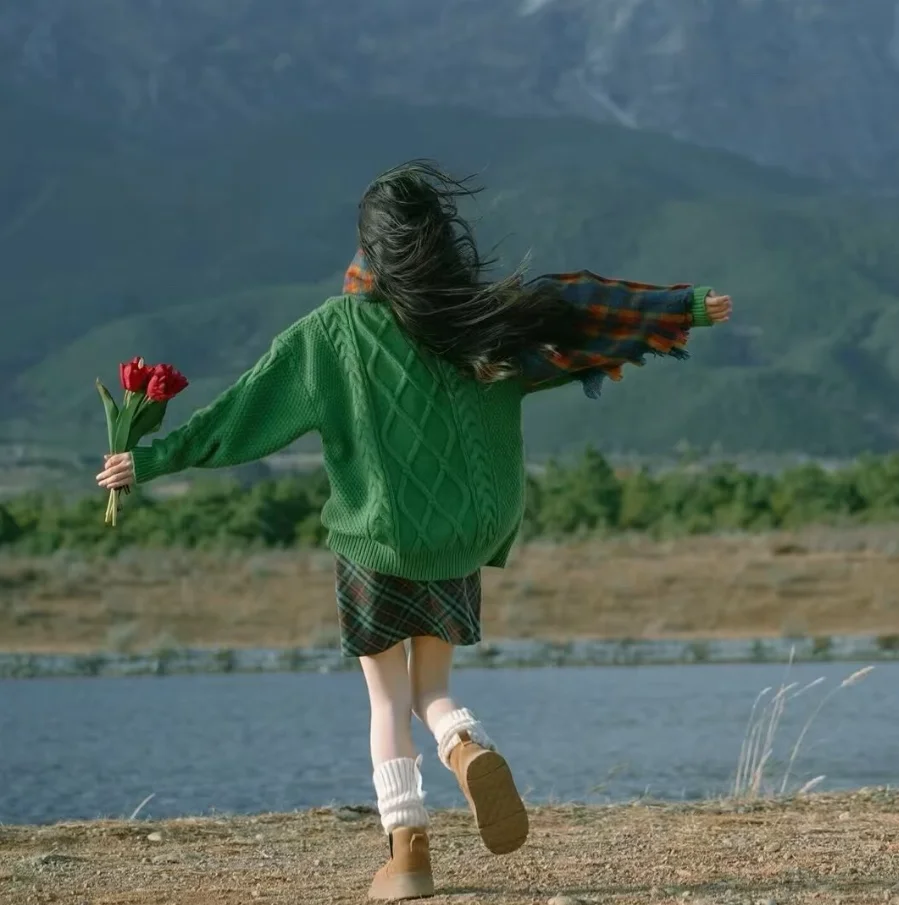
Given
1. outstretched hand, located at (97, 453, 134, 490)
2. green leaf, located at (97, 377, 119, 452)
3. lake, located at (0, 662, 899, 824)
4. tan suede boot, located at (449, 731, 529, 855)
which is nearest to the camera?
tan suede boot, located at (449, 731, 529, 855)

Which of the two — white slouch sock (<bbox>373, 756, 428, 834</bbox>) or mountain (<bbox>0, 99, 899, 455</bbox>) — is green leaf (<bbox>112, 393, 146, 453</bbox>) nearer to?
white slouch sock (<bbox>373, 756, 428, 834</bbox>)

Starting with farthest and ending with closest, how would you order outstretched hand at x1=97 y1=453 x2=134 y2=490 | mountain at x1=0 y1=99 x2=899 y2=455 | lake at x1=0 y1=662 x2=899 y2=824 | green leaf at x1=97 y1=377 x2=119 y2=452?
mountain at x1=0 y1=99 x2=899 y2=455 < lake at x1=0 y1=662 x2=899 y2=824 < green leaf at x1=97 y1=377 x2=119 y2=452 < outstretched hand at x1=97 y1=453 x2=134 y2=490

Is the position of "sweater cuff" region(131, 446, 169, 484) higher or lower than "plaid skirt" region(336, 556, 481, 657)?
higher

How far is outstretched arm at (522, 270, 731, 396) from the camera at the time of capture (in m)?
4.95

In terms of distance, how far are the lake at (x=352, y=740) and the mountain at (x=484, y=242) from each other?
50.3m

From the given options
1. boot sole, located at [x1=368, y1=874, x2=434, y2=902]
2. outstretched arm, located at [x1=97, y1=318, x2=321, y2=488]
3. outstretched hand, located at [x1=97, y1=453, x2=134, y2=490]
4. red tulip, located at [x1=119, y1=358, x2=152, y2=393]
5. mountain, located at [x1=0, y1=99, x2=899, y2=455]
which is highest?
mountain, located at [x1=0, y1=99, x2=899, y2=455]

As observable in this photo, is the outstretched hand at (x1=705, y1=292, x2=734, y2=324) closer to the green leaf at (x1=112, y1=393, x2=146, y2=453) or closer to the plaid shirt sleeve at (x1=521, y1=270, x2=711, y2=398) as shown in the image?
the plaid shirt sleeve at (x1=521, y1=270, x2=711, y2=398)

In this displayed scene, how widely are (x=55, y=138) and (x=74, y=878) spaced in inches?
5012

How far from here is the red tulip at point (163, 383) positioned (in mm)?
4820

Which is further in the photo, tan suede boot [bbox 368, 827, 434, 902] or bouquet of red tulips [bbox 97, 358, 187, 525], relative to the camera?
bouquet of red tulips [bbox 97, 358, 187, 525]

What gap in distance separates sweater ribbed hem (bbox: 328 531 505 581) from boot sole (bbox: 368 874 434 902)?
0.68 meters

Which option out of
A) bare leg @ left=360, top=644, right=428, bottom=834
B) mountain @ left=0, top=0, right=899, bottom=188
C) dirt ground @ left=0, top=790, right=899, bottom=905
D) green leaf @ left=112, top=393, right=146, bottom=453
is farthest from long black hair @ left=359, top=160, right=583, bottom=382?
mountain @ left=0, top=0, right=899, bottom=188

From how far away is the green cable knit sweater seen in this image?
471cm

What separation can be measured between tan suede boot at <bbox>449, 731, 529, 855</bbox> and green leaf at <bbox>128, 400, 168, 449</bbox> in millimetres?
1114
